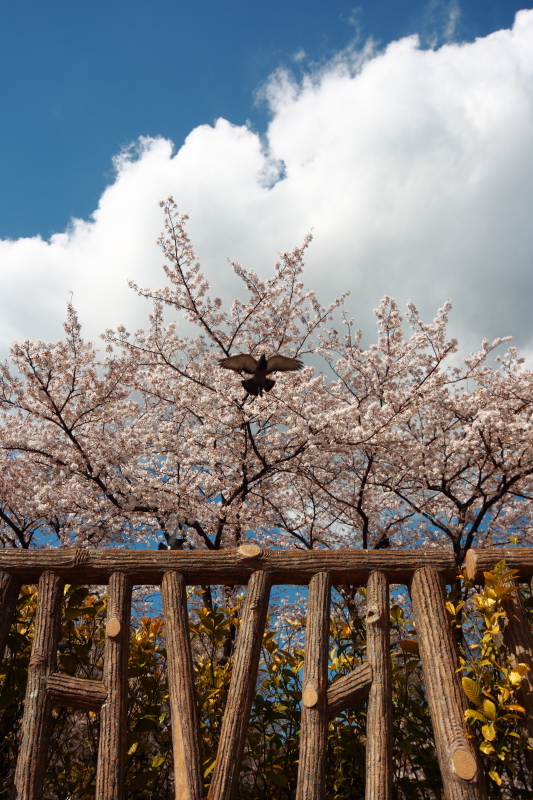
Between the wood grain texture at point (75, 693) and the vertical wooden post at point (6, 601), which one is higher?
the vertical wooden post at point (6, 601)

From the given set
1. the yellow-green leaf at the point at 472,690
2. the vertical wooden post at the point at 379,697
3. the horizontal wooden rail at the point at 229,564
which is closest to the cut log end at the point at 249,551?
the horizontal wooden rail at the point at 229,564

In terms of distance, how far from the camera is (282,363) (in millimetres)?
6855

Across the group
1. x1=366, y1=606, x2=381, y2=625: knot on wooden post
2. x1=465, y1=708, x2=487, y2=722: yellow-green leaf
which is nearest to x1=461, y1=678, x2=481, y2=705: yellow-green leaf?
Result: x1=465, y1=708, x2=487, y2=722: yellow-green leaf

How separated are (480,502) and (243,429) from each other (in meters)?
5.12

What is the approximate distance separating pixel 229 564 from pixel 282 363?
182 inches

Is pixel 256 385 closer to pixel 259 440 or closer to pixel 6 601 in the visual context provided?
pixel 259 440

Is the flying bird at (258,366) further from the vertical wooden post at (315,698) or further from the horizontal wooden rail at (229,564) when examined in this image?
the vertical wooden post at (315,698)

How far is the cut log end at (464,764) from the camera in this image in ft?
6.28

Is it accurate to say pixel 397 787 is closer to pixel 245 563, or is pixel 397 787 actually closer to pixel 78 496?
pixel 245 563

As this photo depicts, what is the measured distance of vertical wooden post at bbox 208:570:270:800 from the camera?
6.66 feet

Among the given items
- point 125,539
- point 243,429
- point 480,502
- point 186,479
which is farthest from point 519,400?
point 125,539

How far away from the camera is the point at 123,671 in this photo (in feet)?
7.50

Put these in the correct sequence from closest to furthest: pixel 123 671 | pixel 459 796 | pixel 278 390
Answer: pixel 459 796
pixel 123 671
pixel 278 390

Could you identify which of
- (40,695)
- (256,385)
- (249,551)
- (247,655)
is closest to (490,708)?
(247,655)
